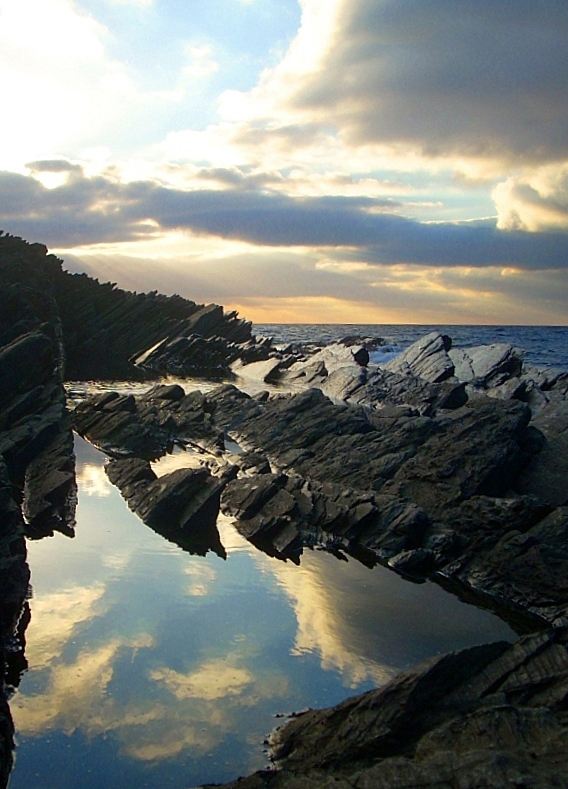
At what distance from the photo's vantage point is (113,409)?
42781 millimetres

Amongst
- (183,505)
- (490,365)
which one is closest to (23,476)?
(183,505)

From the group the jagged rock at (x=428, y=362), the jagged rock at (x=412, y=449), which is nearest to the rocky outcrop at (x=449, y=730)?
the jagged rock at (x=412, y=449)

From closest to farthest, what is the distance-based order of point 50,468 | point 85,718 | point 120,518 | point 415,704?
→ point 415,704 → point 85,718 → point 120,518 → point 50,468

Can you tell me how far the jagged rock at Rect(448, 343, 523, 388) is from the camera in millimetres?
53188

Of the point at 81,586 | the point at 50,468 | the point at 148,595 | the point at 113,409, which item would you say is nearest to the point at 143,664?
the point at 148,595

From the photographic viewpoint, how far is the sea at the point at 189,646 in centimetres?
1309

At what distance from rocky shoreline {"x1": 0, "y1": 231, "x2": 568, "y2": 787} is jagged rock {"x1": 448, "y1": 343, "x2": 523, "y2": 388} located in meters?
0.18

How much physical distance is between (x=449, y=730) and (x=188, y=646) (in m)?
7.91

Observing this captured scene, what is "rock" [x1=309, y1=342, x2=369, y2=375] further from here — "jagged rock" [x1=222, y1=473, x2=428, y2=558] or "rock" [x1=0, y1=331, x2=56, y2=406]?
"jagged rock" [x1=222, y1=473, x2=428, y2=558]

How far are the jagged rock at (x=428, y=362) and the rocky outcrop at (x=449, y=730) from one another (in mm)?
42093

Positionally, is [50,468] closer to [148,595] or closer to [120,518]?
[120,518]

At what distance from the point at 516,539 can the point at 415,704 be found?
1154 centimetres

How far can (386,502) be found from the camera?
85.4 feet

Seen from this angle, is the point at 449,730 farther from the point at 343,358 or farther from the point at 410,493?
the point at 343,358
